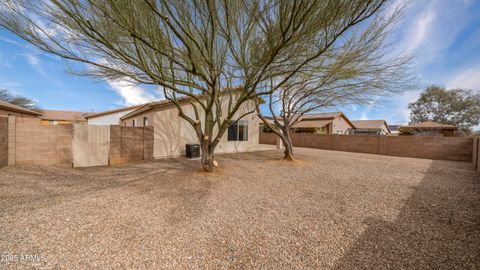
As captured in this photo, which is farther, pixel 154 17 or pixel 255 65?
pixel 255 65

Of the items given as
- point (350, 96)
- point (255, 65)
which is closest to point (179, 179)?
point (255, 65)

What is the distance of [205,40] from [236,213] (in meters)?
3.98

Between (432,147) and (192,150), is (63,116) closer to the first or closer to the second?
(192,150)

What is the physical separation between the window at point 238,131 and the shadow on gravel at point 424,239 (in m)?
9.34

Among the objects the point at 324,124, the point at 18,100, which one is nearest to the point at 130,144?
the point at 324,124

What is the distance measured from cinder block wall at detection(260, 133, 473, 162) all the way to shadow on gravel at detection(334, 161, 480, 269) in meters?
9.16

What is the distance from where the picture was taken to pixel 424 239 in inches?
103

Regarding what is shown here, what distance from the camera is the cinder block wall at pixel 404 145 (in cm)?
1050

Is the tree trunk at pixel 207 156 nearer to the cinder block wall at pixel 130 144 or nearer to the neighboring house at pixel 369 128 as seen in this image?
the cinder block wall at pixel 130 144

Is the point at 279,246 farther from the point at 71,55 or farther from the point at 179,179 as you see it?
the point at 71,55

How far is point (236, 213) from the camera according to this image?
342cm

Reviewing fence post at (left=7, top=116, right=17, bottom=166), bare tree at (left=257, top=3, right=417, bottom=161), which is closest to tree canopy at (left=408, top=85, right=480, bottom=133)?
bare tree at (left=257, top=3, right=417, bottom=161)

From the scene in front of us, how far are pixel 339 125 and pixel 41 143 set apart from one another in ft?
87.5

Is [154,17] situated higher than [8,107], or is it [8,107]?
[154,17]
